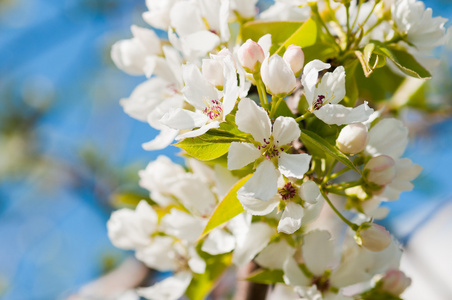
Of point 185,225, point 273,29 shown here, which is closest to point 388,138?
point 273,29

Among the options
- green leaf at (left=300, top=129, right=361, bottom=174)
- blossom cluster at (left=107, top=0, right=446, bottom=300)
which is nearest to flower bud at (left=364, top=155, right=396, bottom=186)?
blossom cluster at (left=107, top=0, right=446, bottom=300)

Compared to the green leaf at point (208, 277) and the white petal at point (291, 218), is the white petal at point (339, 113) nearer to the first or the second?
the white petal at point (291, 218)

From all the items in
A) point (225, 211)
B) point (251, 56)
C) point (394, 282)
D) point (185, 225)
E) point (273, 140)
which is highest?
point (251, 56)

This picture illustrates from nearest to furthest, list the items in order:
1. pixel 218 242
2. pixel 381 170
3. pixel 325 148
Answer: pixel 325 148 < pixel 381 170 < pixel 218 242

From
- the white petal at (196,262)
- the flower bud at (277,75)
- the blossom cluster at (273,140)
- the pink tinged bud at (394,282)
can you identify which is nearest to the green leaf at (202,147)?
the blossom cluster at (273,140)

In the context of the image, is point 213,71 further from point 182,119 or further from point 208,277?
point 208,277

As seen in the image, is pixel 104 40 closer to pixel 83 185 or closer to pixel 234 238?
pixel 83 185

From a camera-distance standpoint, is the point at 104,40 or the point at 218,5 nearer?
the point at 218,5

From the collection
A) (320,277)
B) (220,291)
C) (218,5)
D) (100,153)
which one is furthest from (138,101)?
(100,153)
